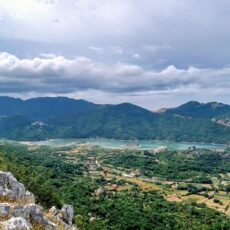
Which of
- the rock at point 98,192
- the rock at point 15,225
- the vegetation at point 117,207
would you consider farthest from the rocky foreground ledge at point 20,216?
the rock at point 98,192

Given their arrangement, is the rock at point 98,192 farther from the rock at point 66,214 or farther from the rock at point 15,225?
the rock at point 15,225

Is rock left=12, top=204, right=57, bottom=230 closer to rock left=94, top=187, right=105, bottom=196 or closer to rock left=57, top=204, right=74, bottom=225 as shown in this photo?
rock left=57, top=204, right=74, bottom=225

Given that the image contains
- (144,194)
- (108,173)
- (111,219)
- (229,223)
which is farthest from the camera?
(108,173)

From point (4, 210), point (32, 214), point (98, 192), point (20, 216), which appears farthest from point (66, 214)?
point (98, 192)

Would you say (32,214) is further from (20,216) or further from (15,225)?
(15,225)

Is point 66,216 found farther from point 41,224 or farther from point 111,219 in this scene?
point 111,219

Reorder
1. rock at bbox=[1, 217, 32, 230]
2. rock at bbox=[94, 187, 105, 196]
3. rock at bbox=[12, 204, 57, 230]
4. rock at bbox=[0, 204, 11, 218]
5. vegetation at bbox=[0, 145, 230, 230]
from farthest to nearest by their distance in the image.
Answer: rock at bbox=[94, 187, 105, 196] < vegetation at bbox=[0, 145, 230, 230] < rock at bbox=[12, 204, 57, 230] < rock at bbox=[0, 204, 11, 218] < rock at bbox=[1, 217, 32, 230]

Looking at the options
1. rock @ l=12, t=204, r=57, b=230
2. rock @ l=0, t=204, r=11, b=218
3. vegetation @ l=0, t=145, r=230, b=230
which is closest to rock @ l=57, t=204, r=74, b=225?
rock @ l=12, t=204, r=57, b=230

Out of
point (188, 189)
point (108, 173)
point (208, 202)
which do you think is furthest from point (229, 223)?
point (108, 173)

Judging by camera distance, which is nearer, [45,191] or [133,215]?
[45,191]

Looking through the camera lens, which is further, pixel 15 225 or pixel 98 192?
pixel 98 192

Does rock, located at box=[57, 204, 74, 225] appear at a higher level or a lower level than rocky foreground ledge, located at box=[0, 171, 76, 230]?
lower
